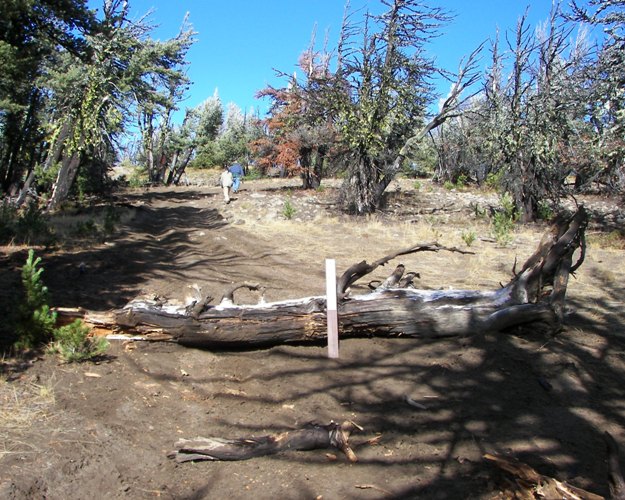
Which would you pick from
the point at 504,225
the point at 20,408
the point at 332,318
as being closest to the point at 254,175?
the point at 504,225

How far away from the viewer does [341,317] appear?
5918mm

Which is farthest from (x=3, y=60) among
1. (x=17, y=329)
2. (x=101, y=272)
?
(x=17, y=329)

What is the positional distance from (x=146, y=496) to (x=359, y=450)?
1.50m

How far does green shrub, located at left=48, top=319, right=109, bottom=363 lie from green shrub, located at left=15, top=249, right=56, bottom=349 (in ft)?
0.47

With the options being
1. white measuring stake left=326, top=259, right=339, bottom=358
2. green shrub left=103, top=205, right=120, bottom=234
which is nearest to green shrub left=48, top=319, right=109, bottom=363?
white measuring stake left=326, top=259, right=339, bottom=358

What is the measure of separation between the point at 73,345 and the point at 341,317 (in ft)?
8.71

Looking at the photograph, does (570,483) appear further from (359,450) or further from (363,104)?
(363,104)

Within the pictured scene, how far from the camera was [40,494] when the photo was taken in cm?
328

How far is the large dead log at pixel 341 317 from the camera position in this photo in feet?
19.2

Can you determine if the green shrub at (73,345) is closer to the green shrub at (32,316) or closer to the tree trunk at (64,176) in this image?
the green shrub at (32,316)

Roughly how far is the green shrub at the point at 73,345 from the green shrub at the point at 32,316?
143 millimetres

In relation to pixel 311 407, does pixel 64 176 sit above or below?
above

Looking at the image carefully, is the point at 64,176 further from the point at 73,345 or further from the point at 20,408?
the point at 20,408

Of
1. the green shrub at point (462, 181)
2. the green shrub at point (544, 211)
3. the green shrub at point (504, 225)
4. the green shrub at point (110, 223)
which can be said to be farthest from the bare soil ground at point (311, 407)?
the green shrub at point (462, 181)
